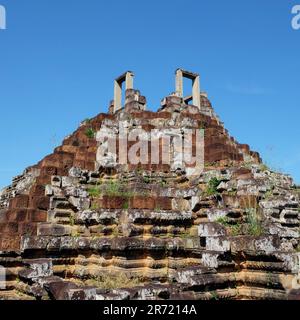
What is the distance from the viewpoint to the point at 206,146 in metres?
11.7

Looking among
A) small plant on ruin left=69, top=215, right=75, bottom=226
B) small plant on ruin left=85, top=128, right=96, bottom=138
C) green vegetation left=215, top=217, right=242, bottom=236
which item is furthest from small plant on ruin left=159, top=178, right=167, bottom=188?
small plant on ruin left=85, top=128, right=96, bottom=138

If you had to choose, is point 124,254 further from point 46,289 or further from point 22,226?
point 22,226

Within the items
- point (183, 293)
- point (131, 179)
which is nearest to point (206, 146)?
point (131, 179)

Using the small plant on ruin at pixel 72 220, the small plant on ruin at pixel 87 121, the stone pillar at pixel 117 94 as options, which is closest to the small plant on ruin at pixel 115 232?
the small plant on ruin at pixel 72 220

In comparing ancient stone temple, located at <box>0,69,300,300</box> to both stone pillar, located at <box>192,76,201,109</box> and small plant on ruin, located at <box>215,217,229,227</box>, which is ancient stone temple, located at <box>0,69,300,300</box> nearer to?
small plant on ruin, located at <box>215,217,229,227</box>

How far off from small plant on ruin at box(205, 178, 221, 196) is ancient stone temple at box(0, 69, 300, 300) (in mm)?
26

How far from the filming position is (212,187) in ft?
32.4

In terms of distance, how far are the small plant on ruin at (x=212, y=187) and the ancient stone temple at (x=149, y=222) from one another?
3cm

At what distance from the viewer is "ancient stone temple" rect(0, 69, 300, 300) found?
23.4ft

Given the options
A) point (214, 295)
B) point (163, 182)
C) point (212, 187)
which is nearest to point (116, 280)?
point (214, 295)

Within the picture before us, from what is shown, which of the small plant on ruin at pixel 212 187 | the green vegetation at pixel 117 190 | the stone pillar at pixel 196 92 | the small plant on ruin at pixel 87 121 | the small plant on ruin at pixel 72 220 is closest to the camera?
the green vegetation at pixel 117 190

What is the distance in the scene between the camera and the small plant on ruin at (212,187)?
977cm

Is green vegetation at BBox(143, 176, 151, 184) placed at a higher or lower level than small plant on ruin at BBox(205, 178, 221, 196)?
higher

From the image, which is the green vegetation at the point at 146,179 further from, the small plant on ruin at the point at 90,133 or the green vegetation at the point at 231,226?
the small plant on ruin at the point at 90,133
